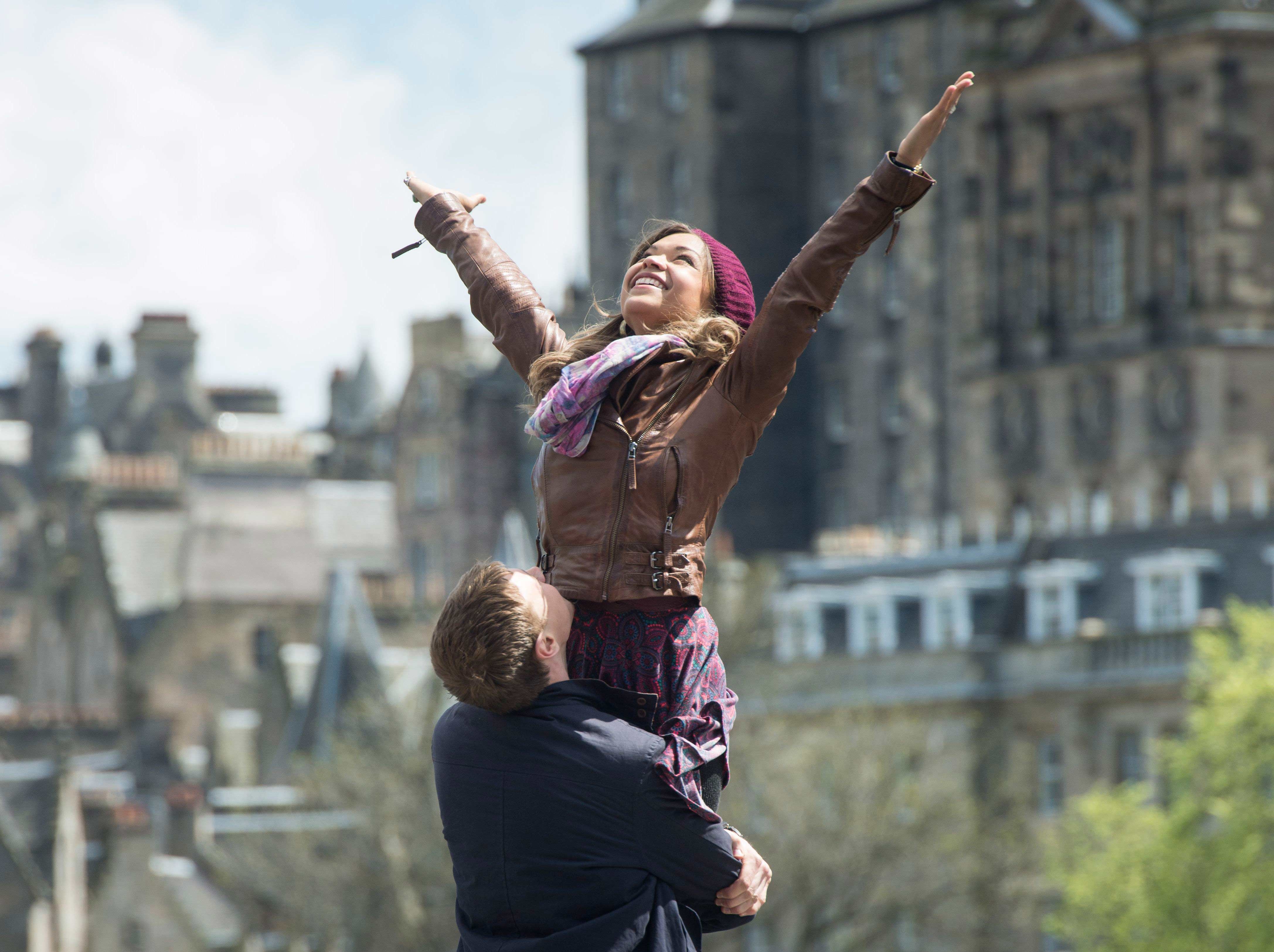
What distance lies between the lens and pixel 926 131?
965 cm

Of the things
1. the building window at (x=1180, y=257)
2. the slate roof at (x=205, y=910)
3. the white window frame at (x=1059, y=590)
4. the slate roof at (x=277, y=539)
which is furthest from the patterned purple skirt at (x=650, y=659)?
the slate roof at (x=277, y=539)

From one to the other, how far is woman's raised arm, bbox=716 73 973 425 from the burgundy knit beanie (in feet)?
1.77

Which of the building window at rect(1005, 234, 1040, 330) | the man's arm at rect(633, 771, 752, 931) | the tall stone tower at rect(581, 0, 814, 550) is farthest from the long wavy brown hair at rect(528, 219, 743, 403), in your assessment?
the tall stone tower at rect(581, 0, 814, 550)

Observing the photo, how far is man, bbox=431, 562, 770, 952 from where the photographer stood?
31.1 feet

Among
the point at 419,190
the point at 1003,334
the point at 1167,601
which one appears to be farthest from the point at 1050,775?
the point at 419,190

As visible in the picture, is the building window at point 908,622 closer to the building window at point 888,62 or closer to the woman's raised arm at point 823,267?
the building window at point 888,62

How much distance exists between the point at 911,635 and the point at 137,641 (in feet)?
114

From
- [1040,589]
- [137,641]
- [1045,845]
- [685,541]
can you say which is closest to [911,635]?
[1040,589]

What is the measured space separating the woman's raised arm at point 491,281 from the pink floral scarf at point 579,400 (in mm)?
569

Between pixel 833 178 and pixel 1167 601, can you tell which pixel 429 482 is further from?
pixel 1167 601

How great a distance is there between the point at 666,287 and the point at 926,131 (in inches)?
44.3

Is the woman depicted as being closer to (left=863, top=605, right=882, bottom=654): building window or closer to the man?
the man

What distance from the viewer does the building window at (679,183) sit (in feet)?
306

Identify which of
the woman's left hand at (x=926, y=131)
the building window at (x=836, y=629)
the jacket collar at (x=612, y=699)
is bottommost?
the building window at (x=836, y=629)
